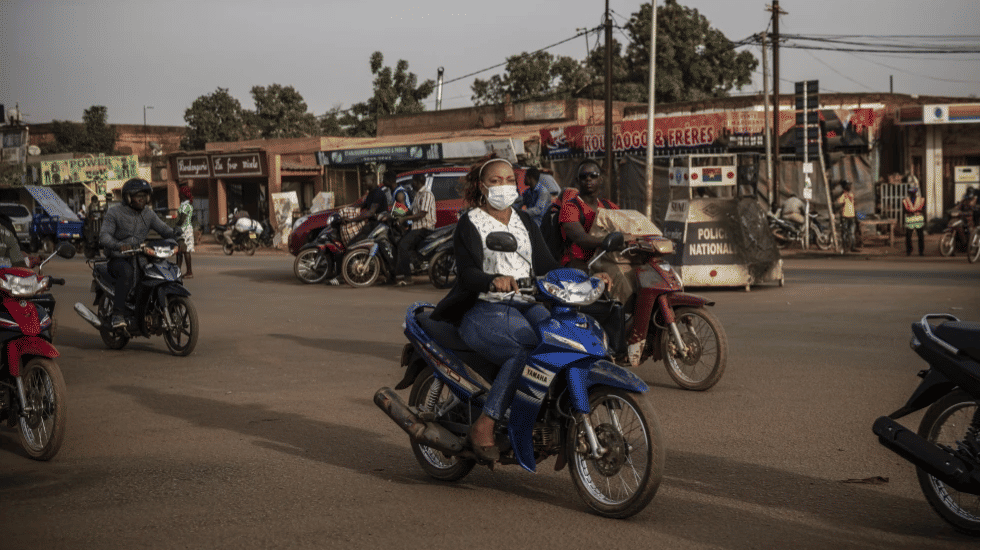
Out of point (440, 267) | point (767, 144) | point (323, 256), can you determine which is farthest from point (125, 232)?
point (767, 144)

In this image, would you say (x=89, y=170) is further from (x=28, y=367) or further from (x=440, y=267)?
(x=28, y=367)

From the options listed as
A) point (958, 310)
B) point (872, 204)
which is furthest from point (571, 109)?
point (958, 310)

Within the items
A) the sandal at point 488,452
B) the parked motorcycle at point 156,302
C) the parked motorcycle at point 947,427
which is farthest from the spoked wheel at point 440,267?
the parked motorcycle at point 947,427

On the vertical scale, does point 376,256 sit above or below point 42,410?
above

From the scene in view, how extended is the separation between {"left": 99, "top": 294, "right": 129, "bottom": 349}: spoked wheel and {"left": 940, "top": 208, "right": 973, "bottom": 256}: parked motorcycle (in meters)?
17.5

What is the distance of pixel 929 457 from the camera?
14.3ft

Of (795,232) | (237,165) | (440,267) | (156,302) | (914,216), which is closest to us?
(156,302)

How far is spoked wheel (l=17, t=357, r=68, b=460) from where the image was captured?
20.0 ft

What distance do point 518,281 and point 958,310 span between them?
9.20m

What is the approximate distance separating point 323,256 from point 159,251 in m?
8.37

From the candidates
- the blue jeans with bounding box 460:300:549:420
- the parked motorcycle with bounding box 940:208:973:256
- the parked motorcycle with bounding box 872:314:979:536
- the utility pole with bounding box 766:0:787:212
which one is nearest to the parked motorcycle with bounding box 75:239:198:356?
the blue jeans with bounding box 460:300:549:420

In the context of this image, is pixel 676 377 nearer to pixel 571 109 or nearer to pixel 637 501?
pixel 637 501

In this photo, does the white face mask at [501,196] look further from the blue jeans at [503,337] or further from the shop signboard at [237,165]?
the shop signboard at [237,165]

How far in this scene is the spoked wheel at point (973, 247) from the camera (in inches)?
819
